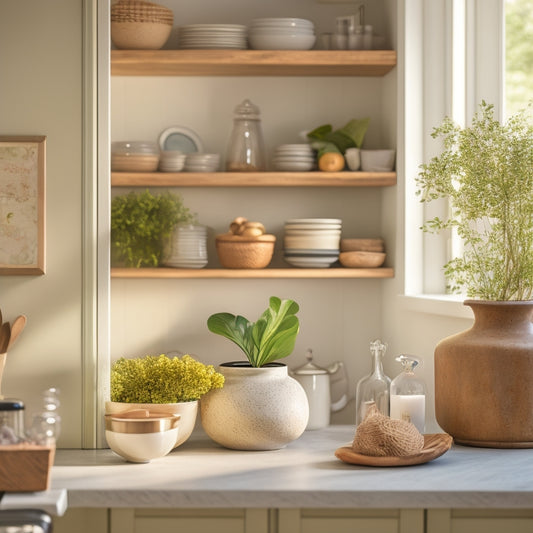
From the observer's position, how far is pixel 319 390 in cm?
309

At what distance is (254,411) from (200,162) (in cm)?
123

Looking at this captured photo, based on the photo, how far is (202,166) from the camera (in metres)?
3.19

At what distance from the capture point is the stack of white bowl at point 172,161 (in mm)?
3186

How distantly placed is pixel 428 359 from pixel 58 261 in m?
1.29

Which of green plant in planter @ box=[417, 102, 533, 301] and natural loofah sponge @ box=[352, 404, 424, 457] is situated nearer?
natural loofah sponge @ box=[352, 404, 424, 457]

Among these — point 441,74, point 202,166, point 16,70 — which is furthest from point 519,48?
point 16,70

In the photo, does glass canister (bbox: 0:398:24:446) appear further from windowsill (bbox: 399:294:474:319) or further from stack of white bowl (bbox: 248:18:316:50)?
stack of white bowl (bbox: 248:18:316:50)

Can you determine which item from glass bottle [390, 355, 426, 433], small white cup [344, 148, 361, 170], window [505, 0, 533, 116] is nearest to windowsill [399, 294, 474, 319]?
glass bottle [390, 355, 426, 433]

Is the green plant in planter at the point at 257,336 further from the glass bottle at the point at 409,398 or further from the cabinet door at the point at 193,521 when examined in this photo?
the cabinet door at the point at 193,521

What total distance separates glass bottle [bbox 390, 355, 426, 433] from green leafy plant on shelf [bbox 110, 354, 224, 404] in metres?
0.50

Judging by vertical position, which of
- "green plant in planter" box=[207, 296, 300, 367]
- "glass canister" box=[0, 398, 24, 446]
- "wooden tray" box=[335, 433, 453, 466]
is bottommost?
"wooden tray" box=[335, 433, 453, 466]

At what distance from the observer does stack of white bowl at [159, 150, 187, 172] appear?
10.5 feet

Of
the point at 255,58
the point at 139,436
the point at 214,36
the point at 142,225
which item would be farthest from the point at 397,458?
the point at 214,36

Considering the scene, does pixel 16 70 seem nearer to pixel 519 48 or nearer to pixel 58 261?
pixel 58 261
